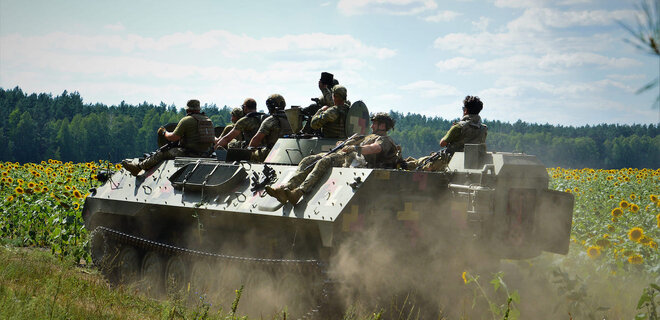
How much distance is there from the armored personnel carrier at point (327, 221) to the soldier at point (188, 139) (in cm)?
66

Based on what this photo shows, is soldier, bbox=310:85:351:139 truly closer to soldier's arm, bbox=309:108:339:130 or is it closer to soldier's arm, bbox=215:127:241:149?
soldier's arm, bbox=309:108:339:130

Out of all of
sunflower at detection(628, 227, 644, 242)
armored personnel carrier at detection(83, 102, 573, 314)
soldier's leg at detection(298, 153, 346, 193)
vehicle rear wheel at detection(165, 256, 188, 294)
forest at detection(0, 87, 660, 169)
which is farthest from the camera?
forest at detection(0, 87, 660, 169)

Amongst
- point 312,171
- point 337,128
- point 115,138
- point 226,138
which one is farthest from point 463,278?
point 115,138

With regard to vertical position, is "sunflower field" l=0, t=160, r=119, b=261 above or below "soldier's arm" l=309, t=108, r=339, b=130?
below

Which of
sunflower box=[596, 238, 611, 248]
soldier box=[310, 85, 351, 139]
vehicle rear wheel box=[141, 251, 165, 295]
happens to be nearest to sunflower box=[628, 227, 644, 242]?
sunflower box=[596, 238, 611, 248]

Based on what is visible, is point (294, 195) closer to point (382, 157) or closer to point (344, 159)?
point (344, 159)

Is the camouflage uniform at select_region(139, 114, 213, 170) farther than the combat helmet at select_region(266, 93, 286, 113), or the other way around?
the combat helmet at select_region(266, 93, 286, 113)

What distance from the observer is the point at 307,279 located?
7918 mm

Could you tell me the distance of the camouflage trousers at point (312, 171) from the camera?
8633 mm

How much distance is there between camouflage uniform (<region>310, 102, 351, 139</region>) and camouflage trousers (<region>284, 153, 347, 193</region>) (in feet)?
6.18

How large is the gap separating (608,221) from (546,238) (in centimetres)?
514

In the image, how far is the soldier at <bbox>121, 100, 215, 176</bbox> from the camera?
11.6 meters

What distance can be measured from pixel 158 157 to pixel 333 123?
3030mm

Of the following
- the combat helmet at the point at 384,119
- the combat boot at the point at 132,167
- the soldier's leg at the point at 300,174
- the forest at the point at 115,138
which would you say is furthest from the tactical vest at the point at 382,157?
the forest at the point at 115,138
